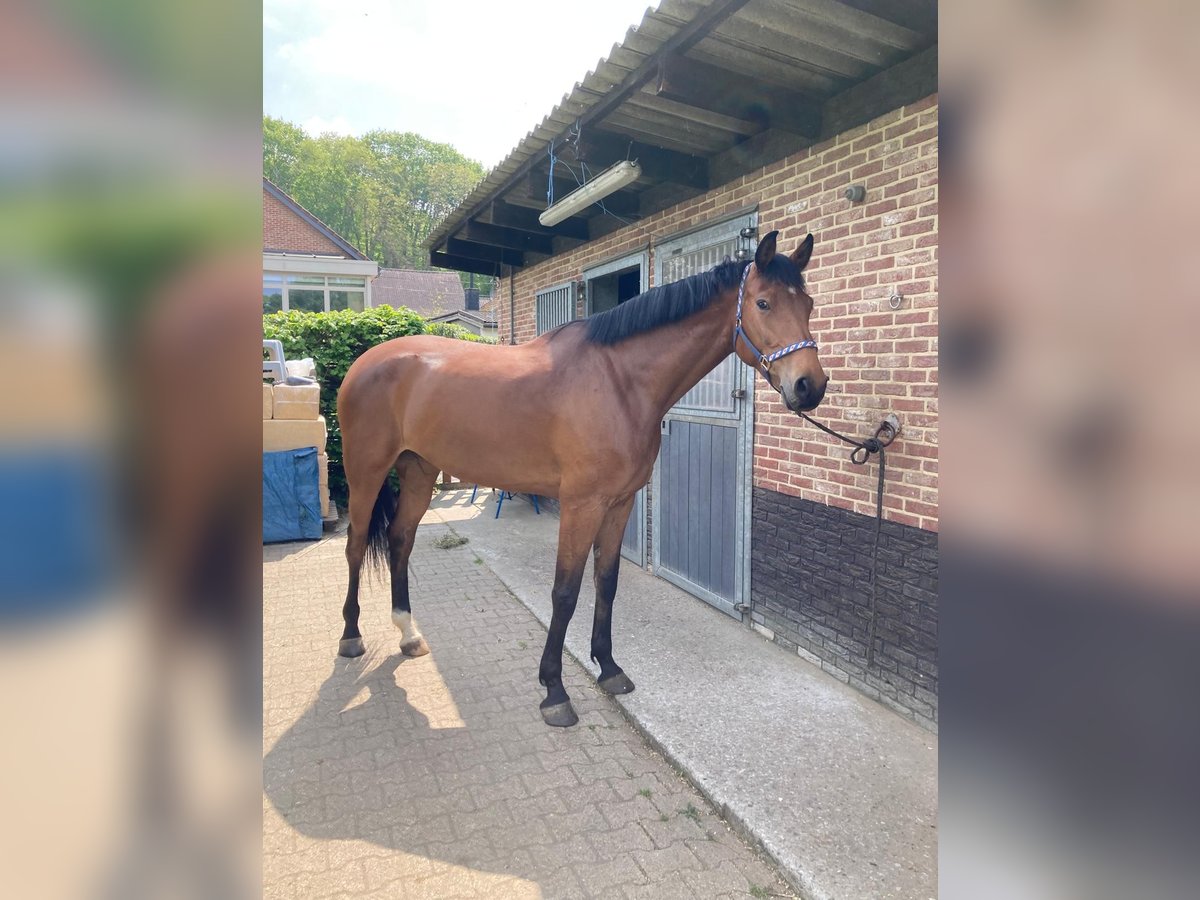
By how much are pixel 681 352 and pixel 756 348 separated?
0.40 meters

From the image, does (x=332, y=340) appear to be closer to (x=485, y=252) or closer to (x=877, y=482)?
(x=485, y=252)

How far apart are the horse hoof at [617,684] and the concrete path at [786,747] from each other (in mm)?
46

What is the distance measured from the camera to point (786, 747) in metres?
2.76

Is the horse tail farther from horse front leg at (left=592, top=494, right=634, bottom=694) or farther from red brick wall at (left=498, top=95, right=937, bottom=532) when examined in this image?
red brick wall at (left=498, top=95, right=937, bottom=532)

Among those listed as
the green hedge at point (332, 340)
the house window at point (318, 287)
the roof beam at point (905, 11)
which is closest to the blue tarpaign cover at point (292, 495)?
the green hedge at point (332, 340)

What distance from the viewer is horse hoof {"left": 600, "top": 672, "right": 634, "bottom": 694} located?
325cm

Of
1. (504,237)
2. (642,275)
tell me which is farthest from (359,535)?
(504,237)

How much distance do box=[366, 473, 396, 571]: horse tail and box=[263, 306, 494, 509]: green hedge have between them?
3.90 metres

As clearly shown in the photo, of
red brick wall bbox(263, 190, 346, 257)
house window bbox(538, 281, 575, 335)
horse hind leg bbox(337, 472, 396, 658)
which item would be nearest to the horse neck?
horse hind leg bbox(337, 472, 396, 658)
